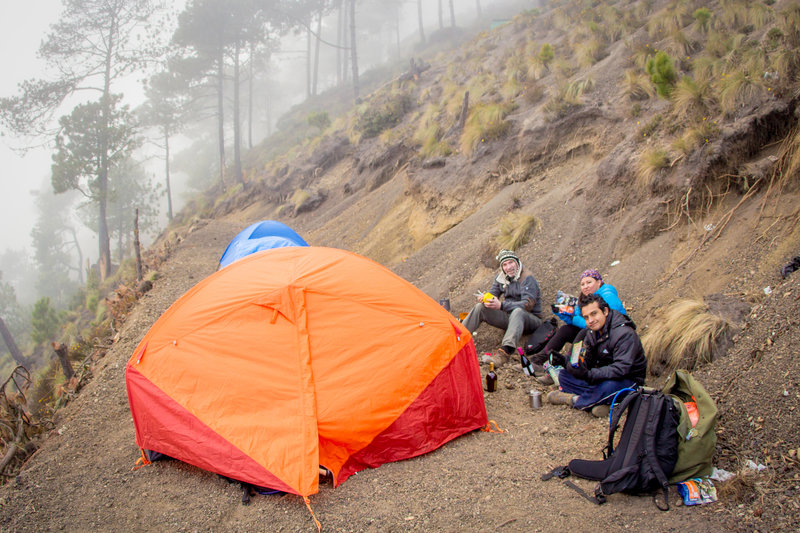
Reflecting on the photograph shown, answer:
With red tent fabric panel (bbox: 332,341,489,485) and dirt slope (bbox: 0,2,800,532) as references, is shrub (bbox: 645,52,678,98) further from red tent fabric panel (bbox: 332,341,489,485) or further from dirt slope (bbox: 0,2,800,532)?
red tent fabric panel (bbox: 332,341,489,485)

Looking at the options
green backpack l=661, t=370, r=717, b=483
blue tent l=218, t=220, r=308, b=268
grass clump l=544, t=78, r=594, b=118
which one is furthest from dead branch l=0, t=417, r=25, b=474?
grass clump l=544, t=78, r=594, b=118

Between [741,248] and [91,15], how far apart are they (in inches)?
1145

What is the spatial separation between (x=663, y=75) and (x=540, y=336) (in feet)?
16.9

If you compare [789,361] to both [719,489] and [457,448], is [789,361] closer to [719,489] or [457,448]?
[719,489]

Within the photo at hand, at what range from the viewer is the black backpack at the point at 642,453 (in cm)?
314

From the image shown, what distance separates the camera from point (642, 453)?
3.20 meters

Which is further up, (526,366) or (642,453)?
(642,453)

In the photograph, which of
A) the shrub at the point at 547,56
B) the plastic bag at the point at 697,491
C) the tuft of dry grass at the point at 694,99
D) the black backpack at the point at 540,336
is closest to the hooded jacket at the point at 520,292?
the black backpack at the point at 540,336

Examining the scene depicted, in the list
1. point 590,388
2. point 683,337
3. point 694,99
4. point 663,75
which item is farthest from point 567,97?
point 590,388

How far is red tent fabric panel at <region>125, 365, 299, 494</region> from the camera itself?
3.96 m

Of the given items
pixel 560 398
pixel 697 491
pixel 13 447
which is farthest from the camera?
pixel 13 447

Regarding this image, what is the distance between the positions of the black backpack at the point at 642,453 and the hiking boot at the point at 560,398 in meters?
1.32

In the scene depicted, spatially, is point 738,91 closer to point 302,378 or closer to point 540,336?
point 540,336

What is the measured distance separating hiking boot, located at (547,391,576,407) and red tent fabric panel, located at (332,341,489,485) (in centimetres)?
81
